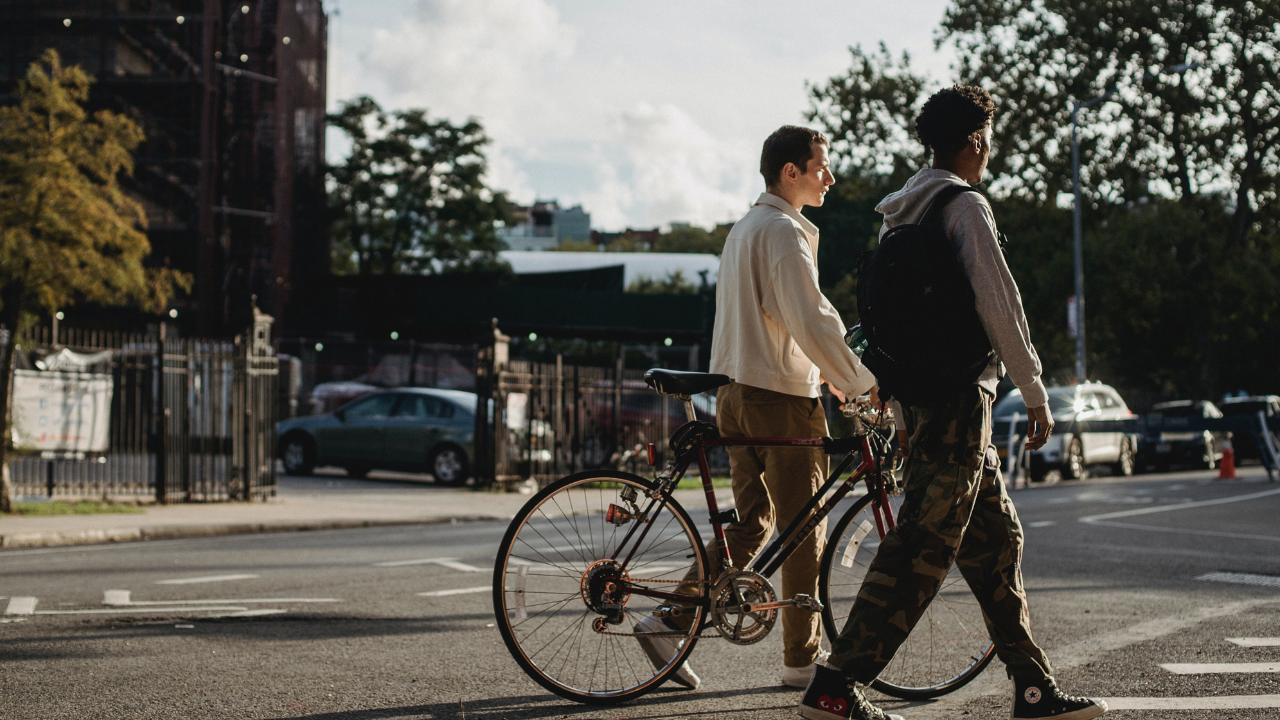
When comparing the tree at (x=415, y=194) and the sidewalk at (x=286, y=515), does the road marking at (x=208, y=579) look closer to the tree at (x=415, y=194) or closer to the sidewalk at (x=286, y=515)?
the sidewalk at (x=286, y=515)

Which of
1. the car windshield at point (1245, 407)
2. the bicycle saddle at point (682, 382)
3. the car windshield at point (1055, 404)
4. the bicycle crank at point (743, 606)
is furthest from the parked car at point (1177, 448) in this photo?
the bicycle saddle at point (682, 382)

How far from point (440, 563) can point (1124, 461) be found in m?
17.4

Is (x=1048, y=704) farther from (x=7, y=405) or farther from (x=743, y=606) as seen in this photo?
(x=7, y=405)

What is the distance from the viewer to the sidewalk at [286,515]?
1044 centimetres

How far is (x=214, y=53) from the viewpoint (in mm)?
38938

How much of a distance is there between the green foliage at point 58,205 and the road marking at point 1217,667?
1087 cm

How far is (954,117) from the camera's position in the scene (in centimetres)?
362

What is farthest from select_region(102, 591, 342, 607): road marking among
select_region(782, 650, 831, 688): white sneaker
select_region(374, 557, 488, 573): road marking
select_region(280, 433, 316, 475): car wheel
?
select_region(280, 433, 316, 475): car wheel

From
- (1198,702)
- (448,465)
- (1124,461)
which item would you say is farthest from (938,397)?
(1124,461)

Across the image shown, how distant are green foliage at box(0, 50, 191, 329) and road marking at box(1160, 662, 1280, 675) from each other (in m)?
10.9

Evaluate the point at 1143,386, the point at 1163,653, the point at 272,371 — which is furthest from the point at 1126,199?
the point at 1163,653

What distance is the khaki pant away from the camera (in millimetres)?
4055

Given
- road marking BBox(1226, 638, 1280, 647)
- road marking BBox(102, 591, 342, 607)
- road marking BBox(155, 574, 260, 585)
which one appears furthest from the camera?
road marking BBox(155, 574, 260, 585)

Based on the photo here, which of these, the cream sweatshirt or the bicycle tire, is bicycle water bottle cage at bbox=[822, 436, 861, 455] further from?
the bicycle tire
